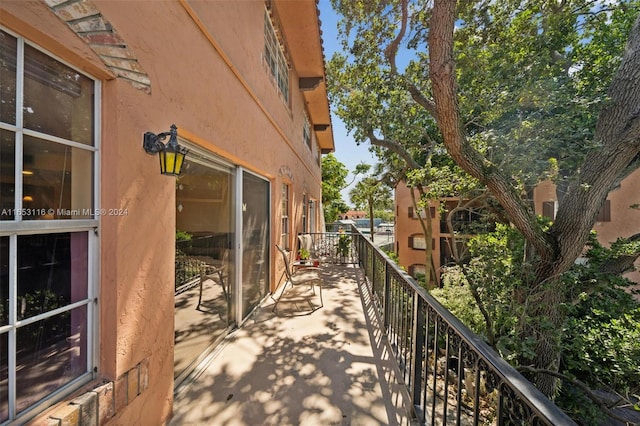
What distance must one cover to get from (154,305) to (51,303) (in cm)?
56

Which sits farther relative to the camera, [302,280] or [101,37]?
[302,280]

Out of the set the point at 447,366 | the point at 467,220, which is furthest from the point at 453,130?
the point at 467,220

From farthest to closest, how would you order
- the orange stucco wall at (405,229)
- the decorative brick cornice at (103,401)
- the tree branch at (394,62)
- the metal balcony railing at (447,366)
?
the orange stucco wall at (405,229)
the tree branch at (394,62)
the decorative brick cornice at (103,401)
the metal balcony railing at (447,366)

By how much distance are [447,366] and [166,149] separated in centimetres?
224

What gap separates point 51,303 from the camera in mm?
1259

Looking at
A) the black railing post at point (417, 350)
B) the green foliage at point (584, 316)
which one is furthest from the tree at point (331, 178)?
the black railing post at point (417, 350)

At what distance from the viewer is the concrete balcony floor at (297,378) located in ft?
6.52

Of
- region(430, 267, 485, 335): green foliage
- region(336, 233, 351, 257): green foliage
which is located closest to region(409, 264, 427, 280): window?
region(430, 267, 485, 335): green foliage

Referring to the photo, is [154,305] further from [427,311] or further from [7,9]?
[427,311]

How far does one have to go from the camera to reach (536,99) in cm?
441

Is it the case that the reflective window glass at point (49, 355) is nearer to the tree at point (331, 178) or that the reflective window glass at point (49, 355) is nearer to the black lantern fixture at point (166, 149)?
the black lantern fixture at point (166, 149)

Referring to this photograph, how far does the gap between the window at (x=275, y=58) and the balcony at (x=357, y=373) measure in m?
3.72

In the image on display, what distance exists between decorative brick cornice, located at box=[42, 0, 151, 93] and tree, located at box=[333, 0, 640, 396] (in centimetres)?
323

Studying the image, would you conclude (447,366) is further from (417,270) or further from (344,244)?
(417,270)
